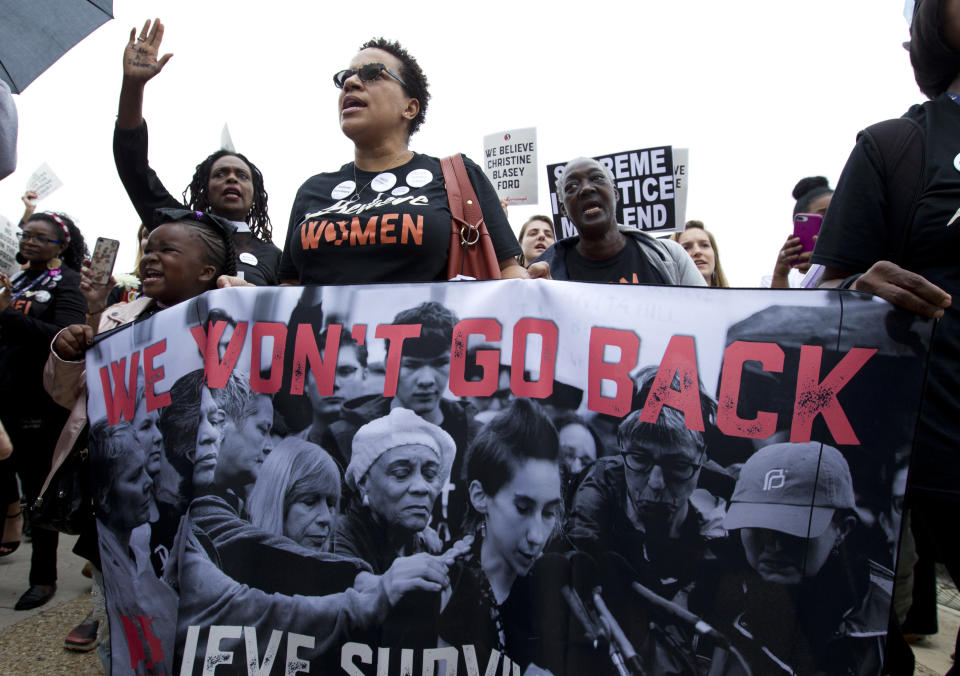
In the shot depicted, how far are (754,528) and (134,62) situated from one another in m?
2.71

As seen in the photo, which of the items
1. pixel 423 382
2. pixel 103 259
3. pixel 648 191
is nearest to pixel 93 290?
pixel 103 259

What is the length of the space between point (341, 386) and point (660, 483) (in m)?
0.81

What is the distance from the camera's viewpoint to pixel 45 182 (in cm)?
650

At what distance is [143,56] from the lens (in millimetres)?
2771

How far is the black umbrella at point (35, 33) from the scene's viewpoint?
274cm

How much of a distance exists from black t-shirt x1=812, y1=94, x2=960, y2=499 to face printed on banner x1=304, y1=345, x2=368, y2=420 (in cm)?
118

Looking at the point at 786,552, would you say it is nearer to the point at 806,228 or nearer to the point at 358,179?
the point at 358,179

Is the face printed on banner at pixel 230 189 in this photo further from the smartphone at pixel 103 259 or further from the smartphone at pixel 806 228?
the smartphone at pixel 806 228

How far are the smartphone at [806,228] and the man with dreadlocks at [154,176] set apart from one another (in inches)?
90.4

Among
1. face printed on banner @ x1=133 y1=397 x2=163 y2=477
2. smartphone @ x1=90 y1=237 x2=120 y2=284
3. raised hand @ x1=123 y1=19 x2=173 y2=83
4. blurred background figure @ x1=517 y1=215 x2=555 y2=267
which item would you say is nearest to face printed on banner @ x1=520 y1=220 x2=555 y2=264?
blurred background figure @ x1=517 y1=215 x2=555 y2=267

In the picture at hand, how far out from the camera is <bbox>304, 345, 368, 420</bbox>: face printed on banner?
1.80 metres

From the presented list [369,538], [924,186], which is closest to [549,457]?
[369,538]

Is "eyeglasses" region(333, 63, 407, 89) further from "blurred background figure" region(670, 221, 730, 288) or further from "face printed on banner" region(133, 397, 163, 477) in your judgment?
"blurred background figure" region(670, 221, 730, 288)

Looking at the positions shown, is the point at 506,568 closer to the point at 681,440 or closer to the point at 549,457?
the point at 549,457
